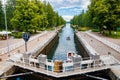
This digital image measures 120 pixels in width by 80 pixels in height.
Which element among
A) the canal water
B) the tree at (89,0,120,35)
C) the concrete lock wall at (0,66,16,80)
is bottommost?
the canal water

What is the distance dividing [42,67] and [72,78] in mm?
2867

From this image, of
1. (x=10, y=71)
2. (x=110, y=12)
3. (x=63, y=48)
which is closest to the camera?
(x=10, y=71)

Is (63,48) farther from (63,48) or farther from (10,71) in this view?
(10,71)

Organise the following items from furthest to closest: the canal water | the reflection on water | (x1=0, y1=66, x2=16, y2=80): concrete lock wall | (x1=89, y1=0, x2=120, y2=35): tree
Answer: (x1=89, y1=0, x2=120, y2=35): tree < the reflection on water < the canal water < (x1=0, y1=66, x2=16, y2=80): concrete lock wall

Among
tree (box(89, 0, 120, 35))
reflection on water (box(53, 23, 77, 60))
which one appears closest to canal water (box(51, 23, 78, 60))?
reflection on water (box(53, 23, 77, 60))

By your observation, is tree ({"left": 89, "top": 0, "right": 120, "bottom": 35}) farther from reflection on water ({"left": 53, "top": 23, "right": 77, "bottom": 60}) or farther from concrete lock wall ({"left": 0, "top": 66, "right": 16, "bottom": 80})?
concrete lock wall ({"left": 0, "top": 66, "right": 16, "bottom": 80})

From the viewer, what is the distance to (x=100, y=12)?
52.5 metres

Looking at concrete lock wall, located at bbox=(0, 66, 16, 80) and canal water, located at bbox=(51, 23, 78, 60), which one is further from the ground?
concrete lock wall, located at bbox=(0, 66, 16, 80)

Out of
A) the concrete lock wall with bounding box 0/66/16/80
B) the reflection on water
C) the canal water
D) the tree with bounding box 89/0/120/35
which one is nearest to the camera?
the concrete lock wall with bounding box 0/66/16/80

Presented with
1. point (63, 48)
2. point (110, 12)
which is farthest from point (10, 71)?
point (110, 12)

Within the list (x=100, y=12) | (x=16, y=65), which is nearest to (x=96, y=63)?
(x=16, y=65)

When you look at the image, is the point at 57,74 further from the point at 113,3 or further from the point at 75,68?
the point at 113,3

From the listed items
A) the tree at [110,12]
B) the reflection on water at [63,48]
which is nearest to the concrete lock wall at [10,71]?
the reflection on water at [63,48]

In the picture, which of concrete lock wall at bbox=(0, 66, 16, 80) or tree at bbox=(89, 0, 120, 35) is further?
tree at bbox=(89, 0, 120, 35)
